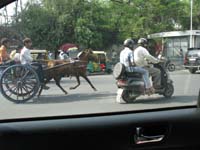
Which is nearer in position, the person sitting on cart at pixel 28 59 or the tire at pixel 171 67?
the person sitting on cart at pixel 28 59

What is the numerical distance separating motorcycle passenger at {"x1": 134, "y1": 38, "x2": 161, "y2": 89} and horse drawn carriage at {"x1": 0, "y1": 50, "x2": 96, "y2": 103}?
359 millimetres

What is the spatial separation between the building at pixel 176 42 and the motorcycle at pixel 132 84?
8 centimetres

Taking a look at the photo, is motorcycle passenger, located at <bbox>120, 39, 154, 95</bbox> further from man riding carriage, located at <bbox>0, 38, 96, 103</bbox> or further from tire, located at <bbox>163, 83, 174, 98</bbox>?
man riding carriage, located at <bbox>0, 38, 96, 103</bbox>

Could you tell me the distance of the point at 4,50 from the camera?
2.68 m

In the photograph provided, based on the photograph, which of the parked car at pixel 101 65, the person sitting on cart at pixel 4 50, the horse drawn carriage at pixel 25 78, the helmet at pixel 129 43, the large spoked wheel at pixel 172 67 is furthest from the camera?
the large spoked wheel at pixel 172 67

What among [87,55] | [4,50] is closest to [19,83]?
[4,50]

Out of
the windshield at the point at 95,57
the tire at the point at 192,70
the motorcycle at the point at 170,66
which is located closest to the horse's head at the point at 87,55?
the windshield at the point at 95,57

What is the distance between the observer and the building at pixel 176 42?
9.83 ft

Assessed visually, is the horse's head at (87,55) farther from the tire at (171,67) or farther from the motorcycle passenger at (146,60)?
the tire at (171,67)

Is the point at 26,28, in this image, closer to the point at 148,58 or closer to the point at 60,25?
the point at 60,25

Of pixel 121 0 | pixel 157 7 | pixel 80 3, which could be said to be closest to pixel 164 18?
pixel 157 7

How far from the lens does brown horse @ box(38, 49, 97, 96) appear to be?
9.33ft

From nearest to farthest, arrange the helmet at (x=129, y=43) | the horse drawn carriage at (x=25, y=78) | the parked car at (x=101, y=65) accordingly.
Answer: the horse drawn carriage at (x=25, y=78)
the parked car at (x=101, y=65)
the helmet at (x=129, y=43)

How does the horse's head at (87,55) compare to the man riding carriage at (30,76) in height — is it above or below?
above
